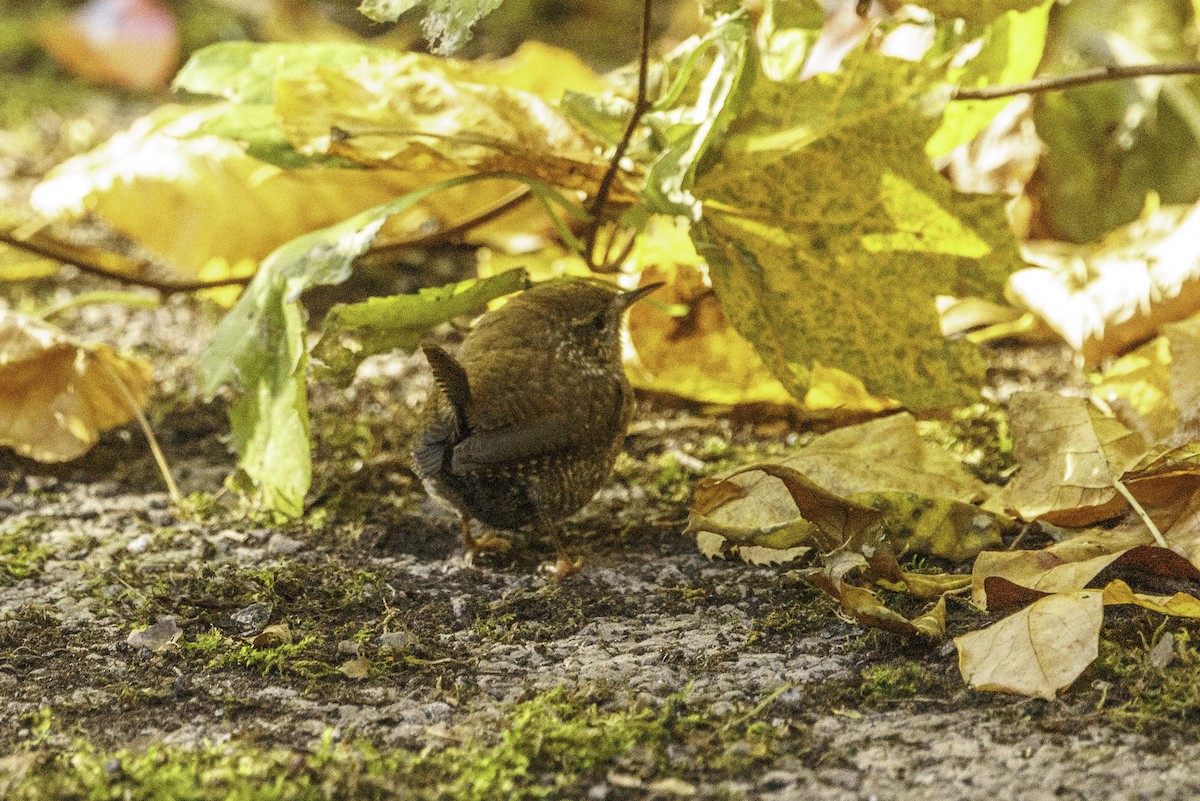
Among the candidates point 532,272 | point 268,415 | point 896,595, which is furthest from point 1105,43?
point 268,415

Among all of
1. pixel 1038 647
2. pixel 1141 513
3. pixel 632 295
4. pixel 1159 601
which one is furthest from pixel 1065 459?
pixel 632 295

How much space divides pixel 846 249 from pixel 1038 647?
40.3 inches

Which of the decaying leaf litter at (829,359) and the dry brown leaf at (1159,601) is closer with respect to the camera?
the dry brown leaf at (1159,601)

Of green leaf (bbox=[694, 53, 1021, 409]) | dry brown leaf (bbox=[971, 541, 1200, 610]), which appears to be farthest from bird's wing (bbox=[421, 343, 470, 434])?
dry brown leaf (bbox=[971, 541, 1200, 610])

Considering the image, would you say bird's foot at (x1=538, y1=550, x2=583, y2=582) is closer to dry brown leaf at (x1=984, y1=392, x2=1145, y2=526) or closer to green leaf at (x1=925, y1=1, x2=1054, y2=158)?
dry brown leaf at (x1=984, y1=392, x2=1145, y2=526)

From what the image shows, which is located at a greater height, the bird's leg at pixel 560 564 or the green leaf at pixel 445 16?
the green leaf at pixel 445 16

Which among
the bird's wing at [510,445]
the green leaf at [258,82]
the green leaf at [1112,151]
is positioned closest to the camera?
the bird's wing at [510,445]

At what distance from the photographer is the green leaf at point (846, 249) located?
7.82 feet

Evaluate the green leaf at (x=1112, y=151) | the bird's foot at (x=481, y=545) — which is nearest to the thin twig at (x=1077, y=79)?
the green leaf at (x=1112, y=151)

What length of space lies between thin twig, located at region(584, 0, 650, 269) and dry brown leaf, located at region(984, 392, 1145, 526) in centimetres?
86

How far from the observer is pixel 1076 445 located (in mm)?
2139

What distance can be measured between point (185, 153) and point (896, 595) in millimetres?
2137

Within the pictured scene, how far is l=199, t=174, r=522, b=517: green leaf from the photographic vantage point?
89.7 inches

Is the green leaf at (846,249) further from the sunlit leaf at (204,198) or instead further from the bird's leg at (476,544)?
the sunlit leaf at (204,198)
